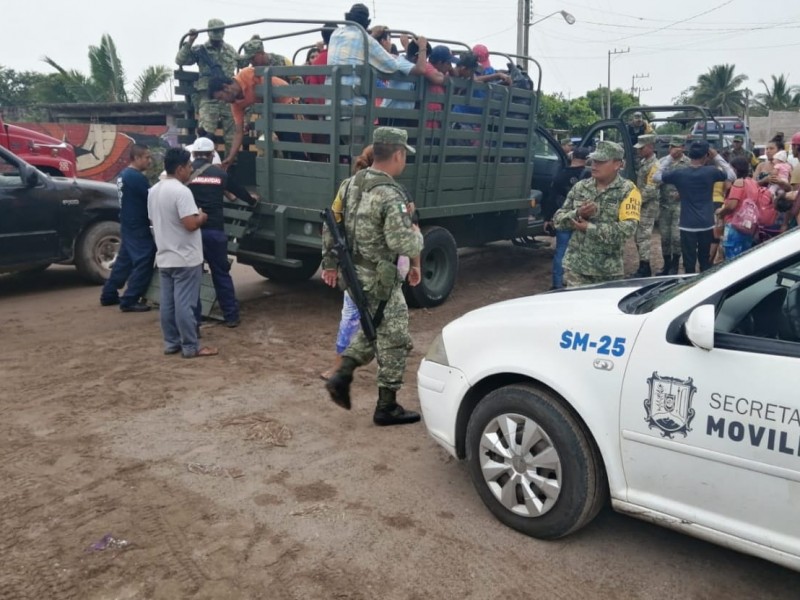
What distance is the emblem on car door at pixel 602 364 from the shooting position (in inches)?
106

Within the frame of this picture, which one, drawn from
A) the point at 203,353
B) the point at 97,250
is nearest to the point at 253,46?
the point at 97,250

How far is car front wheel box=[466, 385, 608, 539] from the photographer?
282 centimetres

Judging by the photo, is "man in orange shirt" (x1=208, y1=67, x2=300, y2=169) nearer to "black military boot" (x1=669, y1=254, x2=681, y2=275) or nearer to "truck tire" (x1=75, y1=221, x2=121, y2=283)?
"truck tire" (x1=75, y1=221, x2=121, y2=283)

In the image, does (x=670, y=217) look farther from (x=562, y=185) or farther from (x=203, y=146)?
(x=203, y=146)

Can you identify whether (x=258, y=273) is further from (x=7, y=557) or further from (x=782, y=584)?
(x=782, y=584)

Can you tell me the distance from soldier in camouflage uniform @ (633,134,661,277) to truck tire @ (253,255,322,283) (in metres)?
3.75

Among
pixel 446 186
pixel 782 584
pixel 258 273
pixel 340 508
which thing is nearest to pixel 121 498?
pixel 340 508

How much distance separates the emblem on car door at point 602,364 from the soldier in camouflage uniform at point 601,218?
87.9 inches

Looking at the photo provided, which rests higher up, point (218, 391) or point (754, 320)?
point (754, 320)

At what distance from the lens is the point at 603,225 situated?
15.8 ft

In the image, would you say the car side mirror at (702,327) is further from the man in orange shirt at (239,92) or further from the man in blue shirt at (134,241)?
the man in blue shirt at (134,241)

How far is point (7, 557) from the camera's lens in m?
2.87

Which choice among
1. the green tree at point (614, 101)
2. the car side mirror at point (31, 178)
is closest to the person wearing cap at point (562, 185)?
the car side mirror at point (31, 178)

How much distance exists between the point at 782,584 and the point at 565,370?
1149mm
